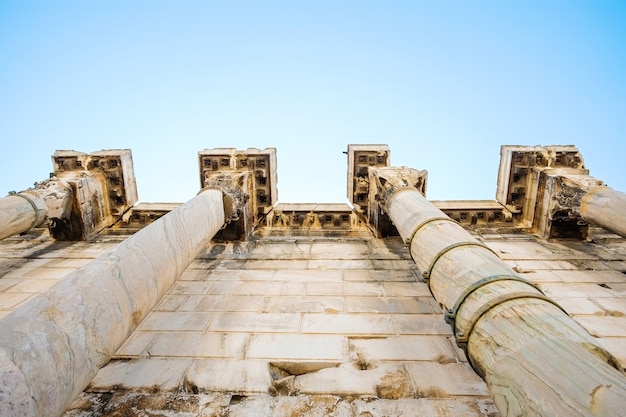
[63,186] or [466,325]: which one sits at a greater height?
[63,186]

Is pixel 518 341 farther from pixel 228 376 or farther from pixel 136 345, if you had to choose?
pixel 136 345

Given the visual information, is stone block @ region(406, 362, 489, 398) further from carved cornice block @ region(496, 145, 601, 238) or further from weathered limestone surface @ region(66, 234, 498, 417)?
carved cornice block @ region(496, 145, 601, 238)

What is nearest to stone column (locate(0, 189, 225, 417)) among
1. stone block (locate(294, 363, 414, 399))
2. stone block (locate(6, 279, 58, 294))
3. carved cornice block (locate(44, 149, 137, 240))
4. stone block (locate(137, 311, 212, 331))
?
stone block (locate(137, 311, 212, 331))

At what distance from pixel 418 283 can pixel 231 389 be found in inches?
162

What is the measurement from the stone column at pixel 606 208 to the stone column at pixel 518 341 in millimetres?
4249

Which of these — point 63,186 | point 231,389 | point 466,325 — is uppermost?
point 63,186

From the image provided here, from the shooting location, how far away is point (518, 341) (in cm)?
292

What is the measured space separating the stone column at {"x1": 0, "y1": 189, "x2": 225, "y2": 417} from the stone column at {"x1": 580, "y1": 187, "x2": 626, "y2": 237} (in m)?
7.90

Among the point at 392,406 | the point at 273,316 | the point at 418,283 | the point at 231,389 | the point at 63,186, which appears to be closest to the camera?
the point at 392,406

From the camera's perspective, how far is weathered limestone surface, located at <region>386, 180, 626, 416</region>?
2.38 meters

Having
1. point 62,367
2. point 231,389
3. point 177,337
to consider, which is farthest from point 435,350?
point 62,367

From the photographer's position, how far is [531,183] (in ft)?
32.3

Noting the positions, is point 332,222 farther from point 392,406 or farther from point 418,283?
point 392,406

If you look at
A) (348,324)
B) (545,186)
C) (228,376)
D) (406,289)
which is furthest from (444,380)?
(545,186)
